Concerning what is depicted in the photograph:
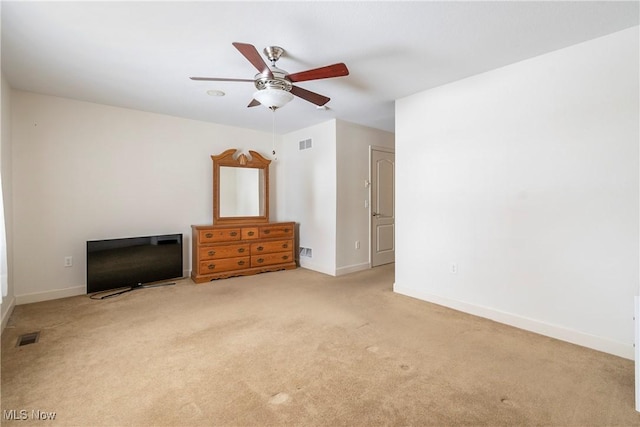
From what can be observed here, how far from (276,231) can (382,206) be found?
194 centimetres

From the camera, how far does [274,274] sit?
15.9ft

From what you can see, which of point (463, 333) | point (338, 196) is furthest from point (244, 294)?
point (463, 333)

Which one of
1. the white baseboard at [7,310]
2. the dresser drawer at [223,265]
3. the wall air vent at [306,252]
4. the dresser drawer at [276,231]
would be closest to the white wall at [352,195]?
the wall air vent at [306,252]

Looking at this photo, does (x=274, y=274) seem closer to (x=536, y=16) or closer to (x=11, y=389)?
(x=11, y=389)

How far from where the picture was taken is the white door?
17.2 feet

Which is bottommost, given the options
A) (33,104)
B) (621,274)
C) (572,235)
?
(621,274)

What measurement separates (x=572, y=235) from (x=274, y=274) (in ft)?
12.4

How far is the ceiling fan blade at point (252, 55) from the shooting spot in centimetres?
193

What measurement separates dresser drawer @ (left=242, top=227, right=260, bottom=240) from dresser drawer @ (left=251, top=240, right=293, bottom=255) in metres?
0.13

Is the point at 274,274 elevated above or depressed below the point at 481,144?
below

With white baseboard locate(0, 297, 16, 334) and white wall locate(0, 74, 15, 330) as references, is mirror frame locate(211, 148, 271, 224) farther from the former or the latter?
white baseboard locate(0, 297, 16, 334)

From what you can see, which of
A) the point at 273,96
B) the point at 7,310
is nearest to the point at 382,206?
the point at 273,96

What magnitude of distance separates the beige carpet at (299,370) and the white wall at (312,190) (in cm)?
178

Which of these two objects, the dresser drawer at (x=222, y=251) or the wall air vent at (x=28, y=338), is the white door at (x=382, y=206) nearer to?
the dresser drawer at (x=222, y=251)
